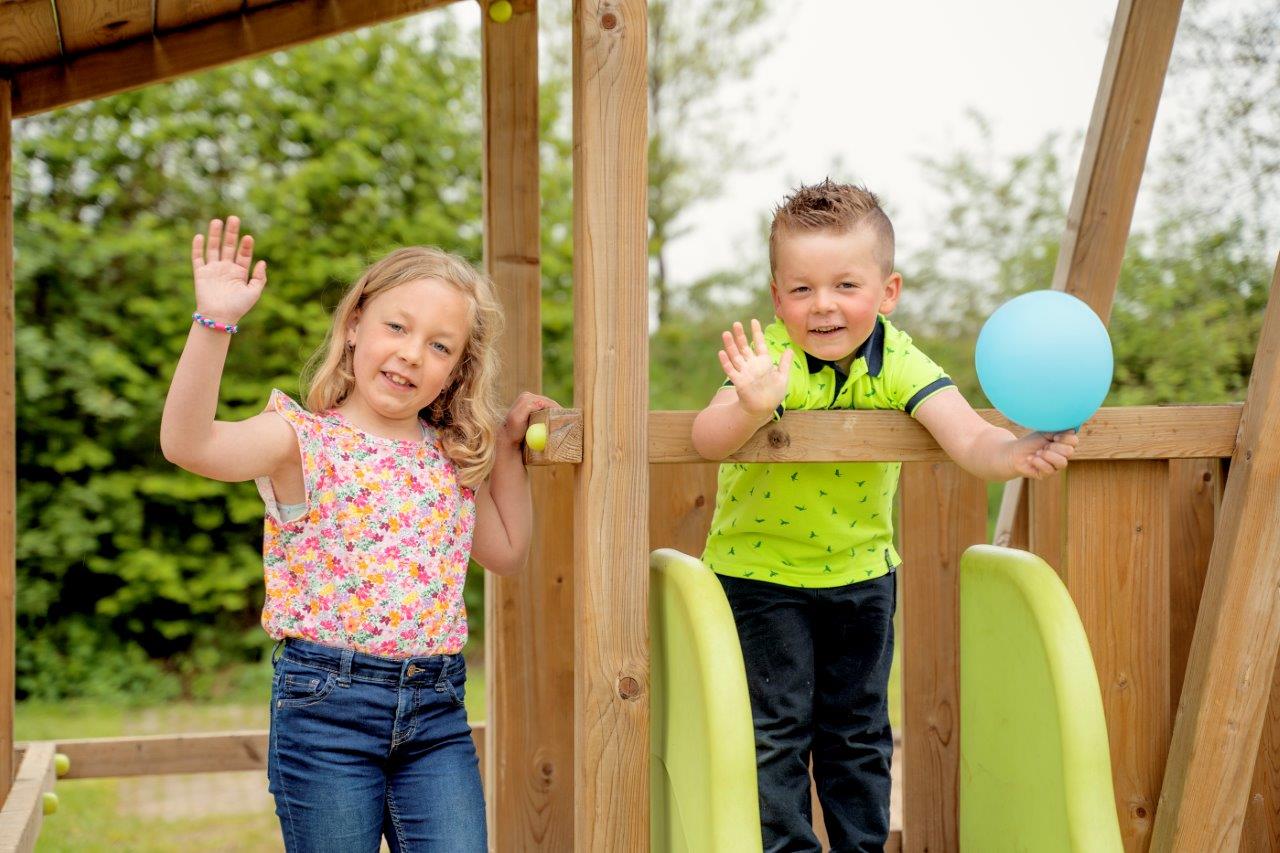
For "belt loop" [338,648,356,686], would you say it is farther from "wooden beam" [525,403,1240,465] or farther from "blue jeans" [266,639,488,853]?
"wooden beam" [525,403,1240,465]

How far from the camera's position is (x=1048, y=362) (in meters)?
1.98

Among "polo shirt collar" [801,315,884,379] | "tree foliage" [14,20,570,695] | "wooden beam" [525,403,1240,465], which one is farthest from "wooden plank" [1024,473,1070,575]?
"tree foliage" [14,20,570,695]

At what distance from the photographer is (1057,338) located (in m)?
1.99

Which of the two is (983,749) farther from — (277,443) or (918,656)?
(277,443)

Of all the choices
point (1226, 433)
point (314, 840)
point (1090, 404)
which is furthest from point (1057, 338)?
point (314, 840)

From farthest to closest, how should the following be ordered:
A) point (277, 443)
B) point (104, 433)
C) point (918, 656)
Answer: point (104, 433) → point (918, 656) → point (277, 443)

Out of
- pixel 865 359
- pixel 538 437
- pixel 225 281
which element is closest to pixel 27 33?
pixel 225 281

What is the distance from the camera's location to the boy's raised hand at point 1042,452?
2088 millimetres

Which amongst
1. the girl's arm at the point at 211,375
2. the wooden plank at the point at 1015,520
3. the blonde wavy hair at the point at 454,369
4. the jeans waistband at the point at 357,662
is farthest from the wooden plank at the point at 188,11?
the wooden plank at the point at 1015,520

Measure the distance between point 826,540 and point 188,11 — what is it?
1.96 metres

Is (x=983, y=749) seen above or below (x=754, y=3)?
below

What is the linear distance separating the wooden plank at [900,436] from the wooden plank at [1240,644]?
0.07 m

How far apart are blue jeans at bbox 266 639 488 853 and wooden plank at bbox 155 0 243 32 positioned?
5.17ft

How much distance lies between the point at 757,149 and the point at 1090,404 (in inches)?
331
